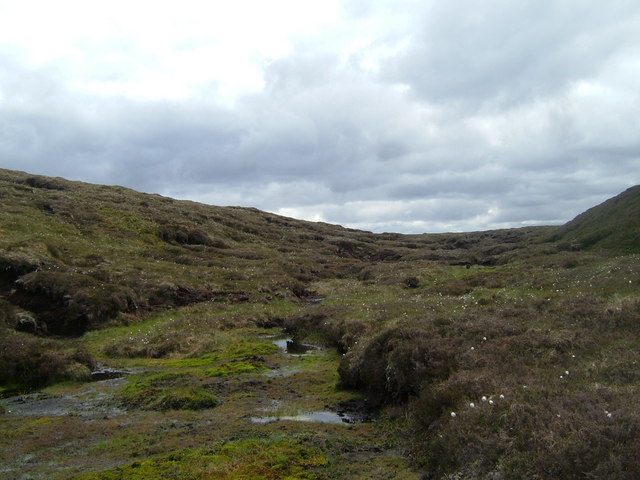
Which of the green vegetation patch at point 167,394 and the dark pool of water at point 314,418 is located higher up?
the green vegetation patch at point 167,394

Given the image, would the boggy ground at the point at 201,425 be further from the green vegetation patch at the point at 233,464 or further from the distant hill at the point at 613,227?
the distant hill at the point at 613,227

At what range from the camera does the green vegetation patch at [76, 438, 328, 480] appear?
11656mm

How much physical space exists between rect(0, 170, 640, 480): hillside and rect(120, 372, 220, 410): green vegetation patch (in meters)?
0.11

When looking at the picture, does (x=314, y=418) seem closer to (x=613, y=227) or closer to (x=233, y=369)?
(x=233, y=369)

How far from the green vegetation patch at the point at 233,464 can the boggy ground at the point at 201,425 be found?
1.1 inches

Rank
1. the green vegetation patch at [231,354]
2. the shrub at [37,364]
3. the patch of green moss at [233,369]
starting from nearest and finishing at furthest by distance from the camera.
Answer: the shrub at [37,364]
the patch of green moss at [233,369]
the green vegetation patch at [231,354]

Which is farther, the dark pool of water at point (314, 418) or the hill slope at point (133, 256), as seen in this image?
the hill slope at point (133, 256)

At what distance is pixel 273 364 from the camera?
81.0 ft

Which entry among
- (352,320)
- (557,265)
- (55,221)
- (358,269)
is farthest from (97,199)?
(557,265)

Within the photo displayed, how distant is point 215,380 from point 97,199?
2624 inches

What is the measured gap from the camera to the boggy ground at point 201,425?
12344 mm

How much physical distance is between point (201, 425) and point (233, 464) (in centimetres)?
407

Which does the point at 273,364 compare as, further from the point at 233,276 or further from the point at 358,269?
the point at 358,269

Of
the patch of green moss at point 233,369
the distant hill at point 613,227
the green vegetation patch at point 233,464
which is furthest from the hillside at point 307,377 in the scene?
the distant hill at point 613,227
